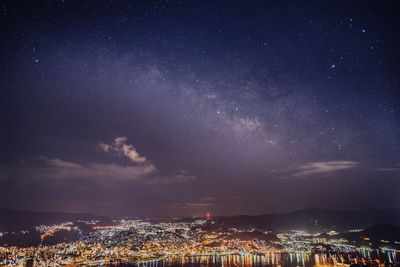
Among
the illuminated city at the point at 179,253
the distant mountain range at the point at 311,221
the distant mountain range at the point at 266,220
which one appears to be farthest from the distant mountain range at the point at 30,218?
the distant mountain range at the point at 311,221

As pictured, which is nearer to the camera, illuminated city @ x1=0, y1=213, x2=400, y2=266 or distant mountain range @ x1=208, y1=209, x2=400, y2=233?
illuminated city @ x1=0, y1=213, x2=400, y2=266

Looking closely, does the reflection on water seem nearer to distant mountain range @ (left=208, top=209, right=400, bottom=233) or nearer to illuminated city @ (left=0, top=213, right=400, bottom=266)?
illuminated city @ (left=0, top=213, right=400, bottom=266)

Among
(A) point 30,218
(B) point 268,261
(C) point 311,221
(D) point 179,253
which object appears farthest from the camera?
(C) point 311,221

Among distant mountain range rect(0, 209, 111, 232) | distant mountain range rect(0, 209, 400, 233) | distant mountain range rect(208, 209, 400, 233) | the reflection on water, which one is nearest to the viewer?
the reflection on water

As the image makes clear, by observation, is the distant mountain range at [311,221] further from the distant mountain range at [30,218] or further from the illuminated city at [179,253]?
the distant mountain range at [30,218]

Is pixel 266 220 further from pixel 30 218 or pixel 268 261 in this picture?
pixel 268 261

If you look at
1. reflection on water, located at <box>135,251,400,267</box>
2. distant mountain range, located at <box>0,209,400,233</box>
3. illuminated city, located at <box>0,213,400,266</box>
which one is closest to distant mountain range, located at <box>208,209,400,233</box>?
distant mountain range, located at <box>0,209,400,233</box>

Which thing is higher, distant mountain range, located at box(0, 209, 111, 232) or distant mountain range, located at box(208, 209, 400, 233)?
distant mountain range, located at box(0, 209, 111, 232)

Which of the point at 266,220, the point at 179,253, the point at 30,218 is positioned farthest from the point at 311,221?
the point at 30,218
